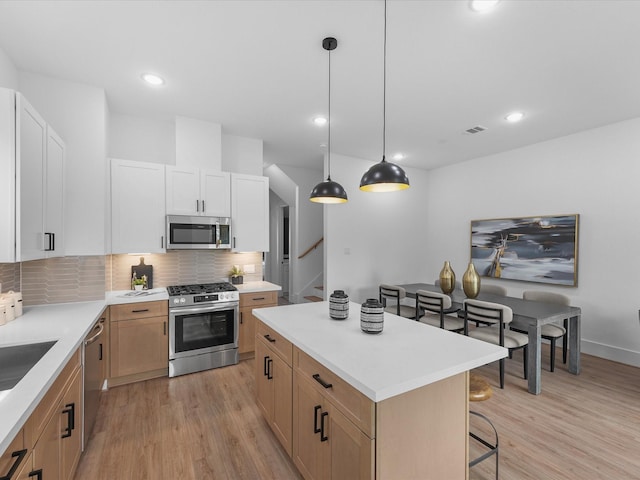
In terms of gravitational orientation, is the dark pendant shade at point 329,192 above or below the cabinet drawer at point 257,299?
above

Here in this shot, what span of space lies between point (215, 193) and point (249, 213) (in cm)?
49

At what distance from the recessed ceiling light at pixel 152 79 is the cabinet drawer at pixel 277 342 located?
235 cm

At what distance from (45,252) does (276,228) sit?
5.60m

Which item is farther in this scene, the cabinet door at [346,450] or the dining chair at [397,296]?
the dining chair at [397,296]

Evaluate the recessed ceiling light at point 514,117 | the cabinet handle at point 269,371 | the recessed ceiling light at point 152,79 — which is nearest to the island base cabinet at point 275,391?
the cabinet handle at point 269,371

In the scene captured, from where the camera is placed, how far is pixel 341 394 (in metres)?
1.42

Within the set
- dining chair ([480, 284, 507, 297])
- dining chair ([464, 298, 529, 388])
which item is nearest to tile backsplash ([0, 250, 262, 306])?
dining chair ([464, 298, 529, 388])

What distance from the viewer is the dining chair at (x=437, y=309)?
12.3 ft

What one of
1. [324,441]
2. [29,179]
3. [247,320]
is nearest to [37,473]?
[324,441]

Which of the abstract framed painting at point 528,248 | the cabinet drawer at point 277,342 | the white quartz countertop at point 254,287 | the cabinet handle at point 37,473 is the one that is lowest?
the cabinet handle at point 37,473

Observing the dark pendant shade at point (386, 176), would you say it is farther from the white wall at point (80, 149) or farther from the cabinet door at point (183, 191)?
the white wall at point (80, 149)

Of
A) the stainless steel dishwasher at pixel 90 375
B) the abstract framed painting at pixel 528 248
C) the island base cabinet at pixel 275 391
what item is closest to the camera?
the island base cabinet at pixel 275 391

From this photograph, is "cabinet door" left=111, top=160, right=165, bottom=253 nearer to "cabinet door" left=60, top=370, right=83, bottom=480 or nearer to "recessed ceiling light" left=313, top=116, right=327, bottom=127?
"cabinet door" left=60, top=370, right=83, bottom=480

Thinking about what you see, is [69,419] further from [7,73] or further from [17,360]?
[7,73]
